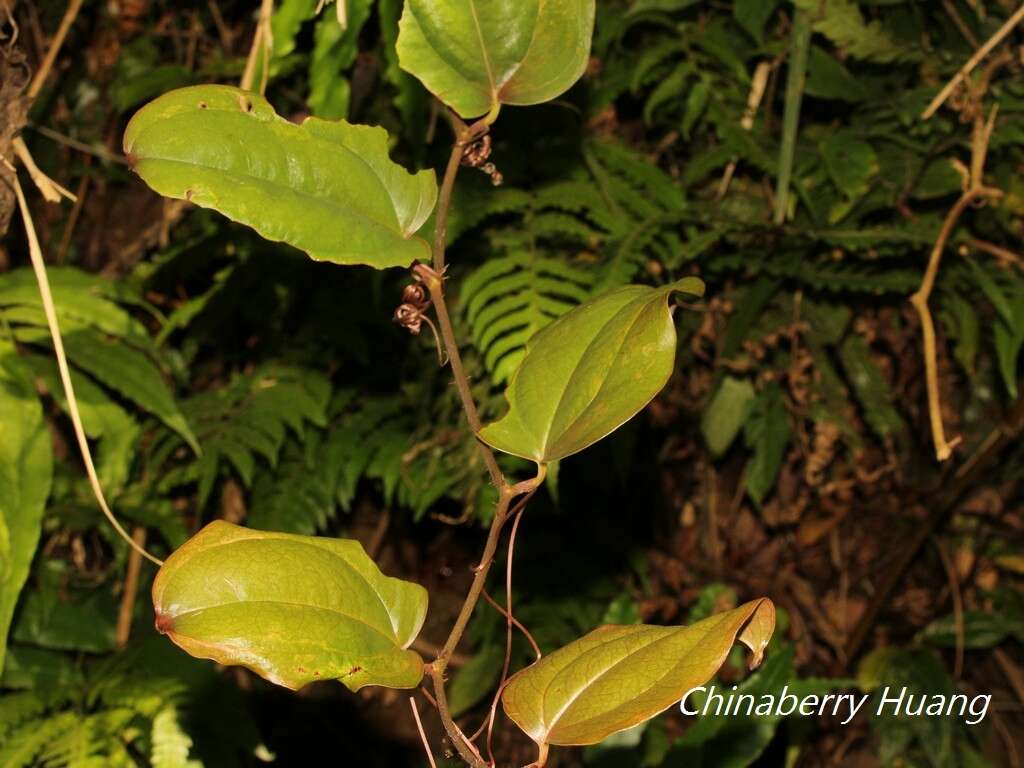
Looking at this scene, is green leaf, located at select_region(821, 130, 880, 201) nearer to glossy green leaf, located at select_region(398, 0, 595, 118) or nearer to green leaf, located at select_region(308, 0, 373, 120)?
green leaf, located at select_region(308, 0, 373, 120)

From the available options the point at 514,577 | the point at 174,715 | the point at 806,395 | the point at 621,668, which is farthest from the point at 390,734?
the point at 621,668

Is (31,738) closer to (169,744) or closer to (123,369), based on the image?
(169,744)

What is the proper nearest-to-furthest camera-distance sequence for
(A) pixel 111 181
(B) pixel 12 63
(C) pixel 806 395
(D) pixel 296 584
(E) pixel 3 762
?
(D) pixel 296 584 < (B) pixel 12 63 < (E) pixel 3 762 < (C) pixel 806 395 < (A) pixel 111 181

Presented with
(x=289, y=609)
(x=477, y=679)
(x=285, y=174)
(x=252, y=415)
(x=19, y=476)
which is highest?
(x=285, y=174)

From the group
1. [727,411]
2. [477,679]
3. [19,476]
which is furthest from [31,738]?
[727,411]

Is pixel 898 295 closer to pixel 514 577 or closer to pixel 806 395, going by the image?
pixel 806 395

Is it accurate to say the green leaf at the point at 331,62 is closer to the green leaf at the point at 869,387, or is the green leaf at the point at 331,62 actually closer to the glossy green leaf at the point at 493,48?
the glossy green leaf at the point at 493,48
